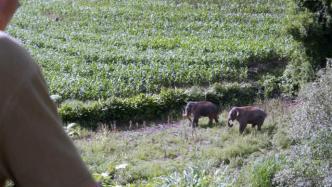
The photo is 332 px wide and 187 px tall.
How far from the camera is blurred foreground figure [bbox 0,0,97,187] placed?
116cm

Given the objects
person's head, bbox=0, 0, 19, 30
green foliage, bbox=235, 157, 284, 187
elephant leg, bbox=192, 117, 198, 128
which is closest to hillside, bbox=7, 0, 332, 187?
green foliage, bbox=235, 157, 284, 187

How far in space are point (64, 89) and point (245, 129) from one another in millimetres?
6178

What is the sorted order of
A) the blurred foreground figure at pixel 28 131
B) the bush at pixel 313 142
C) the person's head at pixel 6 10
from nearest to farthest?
the blurred foreground figure at pixel 28 131, the person's head at pixel 6 10, the bush at pixel 313 142

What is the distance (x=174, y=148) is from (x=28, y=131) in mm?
11194

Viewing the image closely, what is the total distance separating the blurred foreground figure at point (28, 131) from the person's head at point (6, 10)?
0.55 feet

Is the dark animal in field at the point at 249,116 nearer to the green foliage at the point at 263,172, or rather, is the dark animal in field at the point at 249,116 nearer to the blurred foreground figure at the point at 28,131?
the green foliage at the point at 263,172

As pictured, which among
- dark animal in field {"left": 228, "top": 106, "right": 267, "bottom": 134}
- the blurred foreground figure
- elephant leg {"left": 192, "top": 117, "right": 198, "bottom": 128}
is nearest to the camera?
the blurred foreground figure

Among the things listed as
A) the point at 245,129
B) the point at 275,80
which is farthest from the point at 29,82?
the point at 275,80

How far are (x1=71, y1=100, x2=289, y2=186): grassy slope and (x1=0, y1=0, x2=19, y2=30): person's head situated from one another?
8664 millimetres

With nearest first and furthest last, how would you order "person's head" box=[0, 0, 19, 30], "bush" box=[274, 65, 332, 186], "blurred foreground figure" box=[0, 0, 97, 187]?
"blurred foreground figure" box=[0, 0, 97, 187] → "person's head" box=[0, 0, 19, 30] → "bush" box=[274, 65, 332, 186]

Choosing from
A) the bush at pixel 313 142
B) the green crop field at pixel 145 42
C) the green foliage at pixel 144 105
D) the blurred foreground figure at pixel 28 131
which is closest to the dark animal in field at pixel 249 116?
the green foliage at pixel 144 105

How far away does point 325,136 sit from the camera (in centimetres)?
828

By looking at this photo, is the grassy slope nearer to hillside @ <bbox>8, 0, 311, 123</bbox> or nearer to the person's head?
hillside @ <bbox>8, 0, 311, 123</bbox>

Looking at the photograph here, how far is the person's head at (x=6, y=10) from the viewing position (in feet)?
4.49
